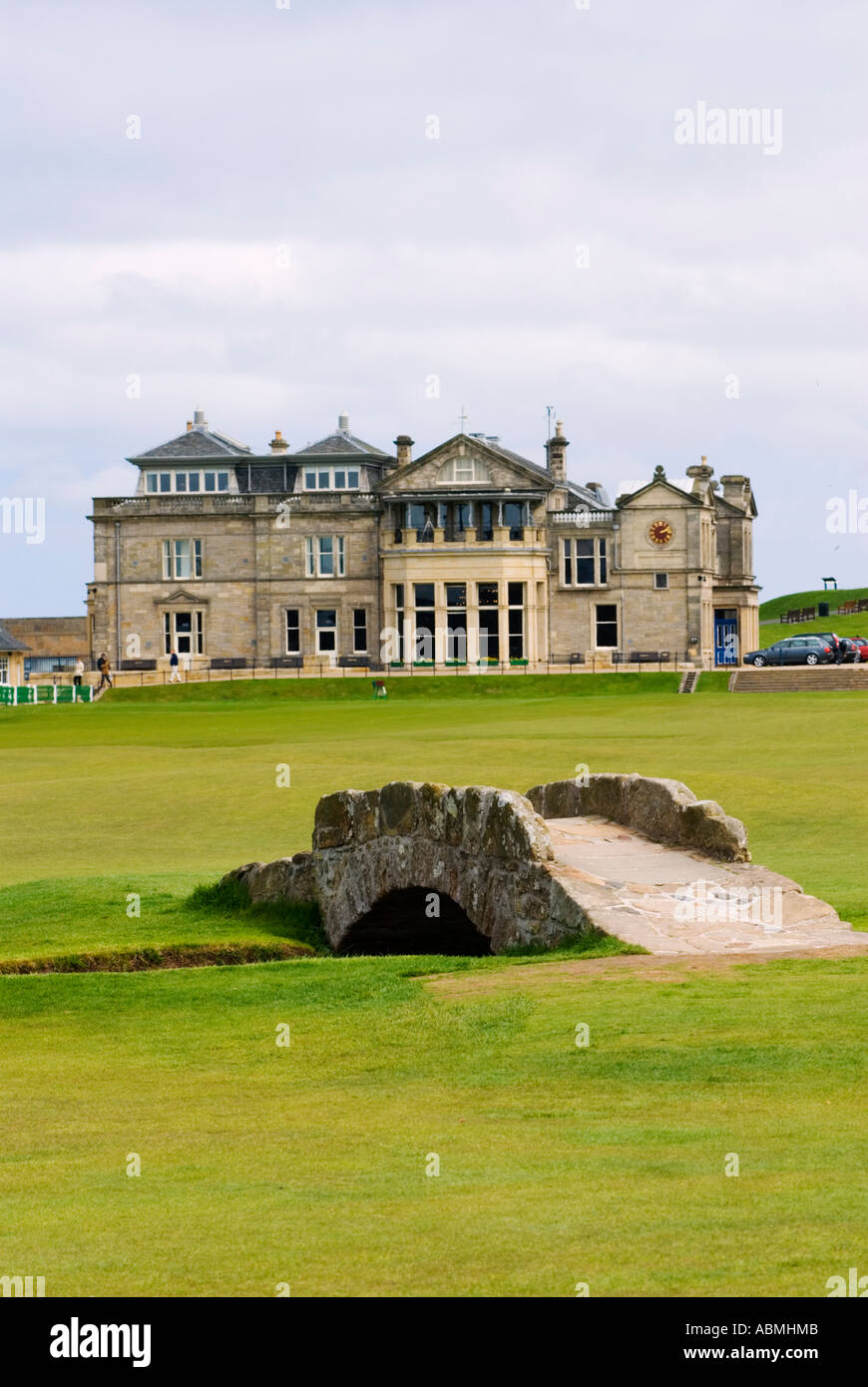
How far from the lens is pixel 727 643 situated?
96688 millimetres

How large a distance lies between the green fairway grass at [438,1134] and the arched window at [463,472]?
75.2m

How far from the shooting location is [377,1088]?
11969 millimetres

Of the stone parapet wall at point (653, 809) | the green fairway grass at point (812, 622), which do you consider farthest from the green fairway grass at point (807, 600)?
the stone parapet wall at point (653, 809)

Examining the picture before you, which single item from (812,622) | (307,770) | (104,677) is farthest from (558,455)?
(307,770)

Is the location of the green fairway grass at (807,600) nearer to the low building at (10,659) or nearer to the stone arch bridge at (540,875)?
the low building at (10,659)

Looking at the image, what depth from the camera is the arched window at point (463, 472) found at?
90.6m

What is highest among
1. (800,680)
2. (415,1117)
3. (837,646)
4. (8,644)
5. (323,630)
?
(323,630)

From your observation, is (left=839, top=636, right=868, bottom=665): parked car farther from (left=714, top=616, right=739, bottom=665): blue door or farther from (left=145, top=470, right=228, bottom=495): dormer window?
(left=145, top=470, right=228, bottom=495): dormer window

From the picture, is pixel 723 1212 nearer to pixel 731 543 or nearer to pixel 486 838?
pixel 486 838

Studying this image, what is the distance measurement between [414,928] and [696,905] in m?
5.00

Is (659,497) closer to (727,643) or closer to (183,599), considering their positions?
(727,643)

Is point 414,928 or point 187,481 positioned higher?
point 187,481

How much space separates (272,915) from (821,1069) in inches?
446
